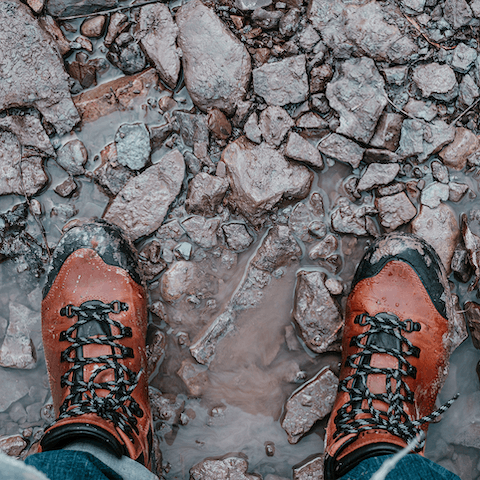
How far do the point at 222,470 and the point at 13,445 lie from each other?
1300mm

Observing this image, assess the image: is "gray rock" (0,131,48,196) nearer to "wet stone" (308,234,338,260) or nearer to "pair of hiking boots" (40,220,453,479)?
"pair of hiking boots" (40,220,453,479)

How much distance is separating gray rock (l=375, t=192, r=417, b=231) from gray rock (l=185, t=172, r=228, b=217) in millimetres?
961

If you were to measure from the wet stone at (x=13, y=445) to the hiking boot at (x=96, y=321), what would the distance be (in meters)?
0.36

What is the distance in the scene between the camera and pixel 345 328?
2416 mm

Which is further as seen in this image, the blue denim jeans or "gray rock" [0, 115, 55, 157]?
"gray rock" [0, 115, 55, 157]

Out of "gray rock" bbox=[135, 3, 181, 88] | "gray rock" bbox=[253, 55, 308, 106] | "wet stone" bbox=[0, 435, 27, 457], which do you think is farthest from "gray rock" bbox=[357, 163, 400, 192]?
"wet stone" bbox=[0, 435, 27, 457]

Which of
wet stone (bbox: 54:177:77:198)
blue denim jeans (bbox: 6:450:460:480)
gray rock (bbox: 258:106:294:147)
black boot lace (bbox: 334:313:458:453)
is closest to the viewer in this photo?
blue denim jeans (bbox: 6:450:460:480)

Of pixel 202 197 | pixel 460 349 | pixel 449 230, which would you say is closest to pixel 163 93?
pixel 202 197

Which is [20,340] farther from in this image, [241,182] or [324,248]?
[324,248]

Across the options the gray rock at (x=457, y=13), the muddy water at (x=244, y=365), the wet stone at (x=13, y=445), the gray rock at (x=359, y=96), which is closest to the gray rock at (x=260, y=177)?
Answer: the muddy water at (x=244, y=365)

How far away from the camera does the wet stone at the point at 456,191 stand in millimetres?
2402

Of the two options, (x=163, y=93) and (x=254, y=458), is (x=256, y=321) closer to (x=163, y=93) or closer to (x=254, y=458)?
(x=254, y=458)

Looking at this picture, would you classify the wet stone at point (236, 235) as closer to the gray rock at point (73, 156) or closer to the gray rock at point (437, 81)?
the gray rock at point (73, 156)

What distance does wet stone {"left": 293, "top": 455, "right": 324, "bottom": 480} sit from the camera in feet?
7.79
